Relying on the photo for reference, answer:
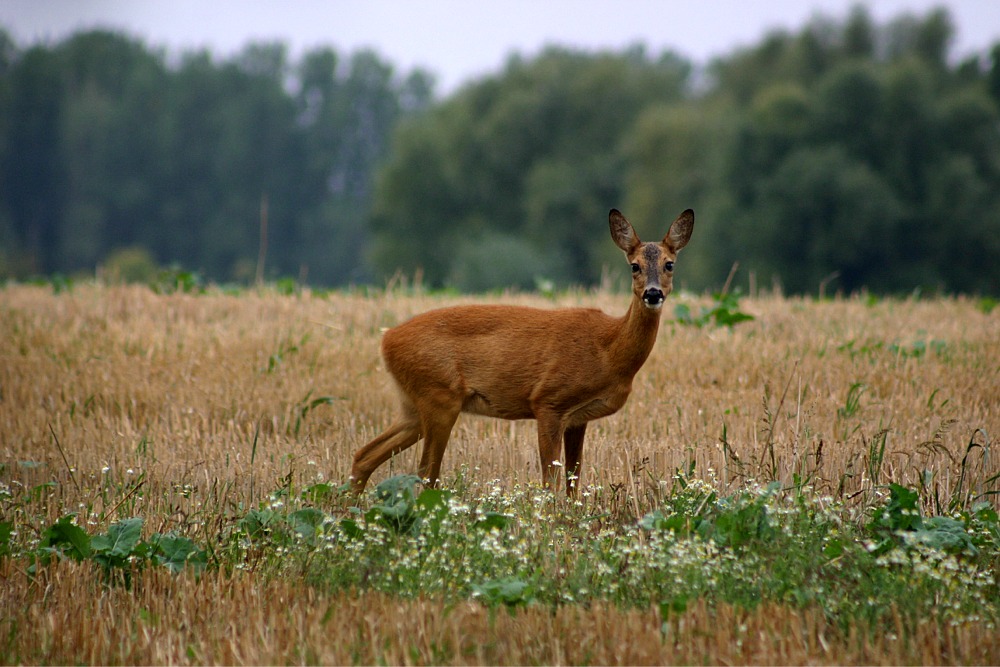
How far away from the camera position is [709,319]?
1119cm

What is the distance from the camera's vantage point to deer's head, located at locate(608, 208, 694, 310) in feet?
20.4

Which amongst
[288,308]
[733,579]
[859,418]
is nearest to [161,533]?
[733,579]

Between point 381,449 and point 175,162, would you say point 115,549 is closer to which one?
point 381,449

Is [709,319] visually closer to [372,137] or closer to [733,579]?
[733,579]

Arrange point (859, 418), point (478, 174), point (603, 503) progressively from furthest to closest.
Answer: point (478, 174) → point (859, 418) → point (603, 503)

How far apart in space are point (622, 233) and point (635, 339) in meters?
0.73

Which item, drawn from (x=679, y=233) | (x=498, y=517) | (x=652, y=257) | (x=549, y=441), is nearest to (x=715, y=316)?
(x=679, y=233)

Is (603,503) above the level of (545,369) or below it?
below

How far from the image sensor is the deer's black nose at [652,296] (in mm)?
6129

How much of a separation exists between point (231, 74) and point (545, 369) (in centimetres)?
8084

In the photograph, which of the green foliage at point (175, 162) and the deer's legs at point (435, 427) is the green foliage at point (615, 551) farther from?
the green foliage at point (175, 162)

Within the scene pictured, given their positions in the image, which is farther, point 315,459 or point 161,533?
point 315,459

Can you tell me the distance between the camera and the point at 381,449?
6.82 metres

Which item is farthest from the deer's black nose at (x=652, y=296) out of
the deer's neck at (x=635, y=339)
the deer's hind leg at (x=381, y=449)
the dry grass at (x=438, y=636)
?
the dry grass at (x=438, y=636)
